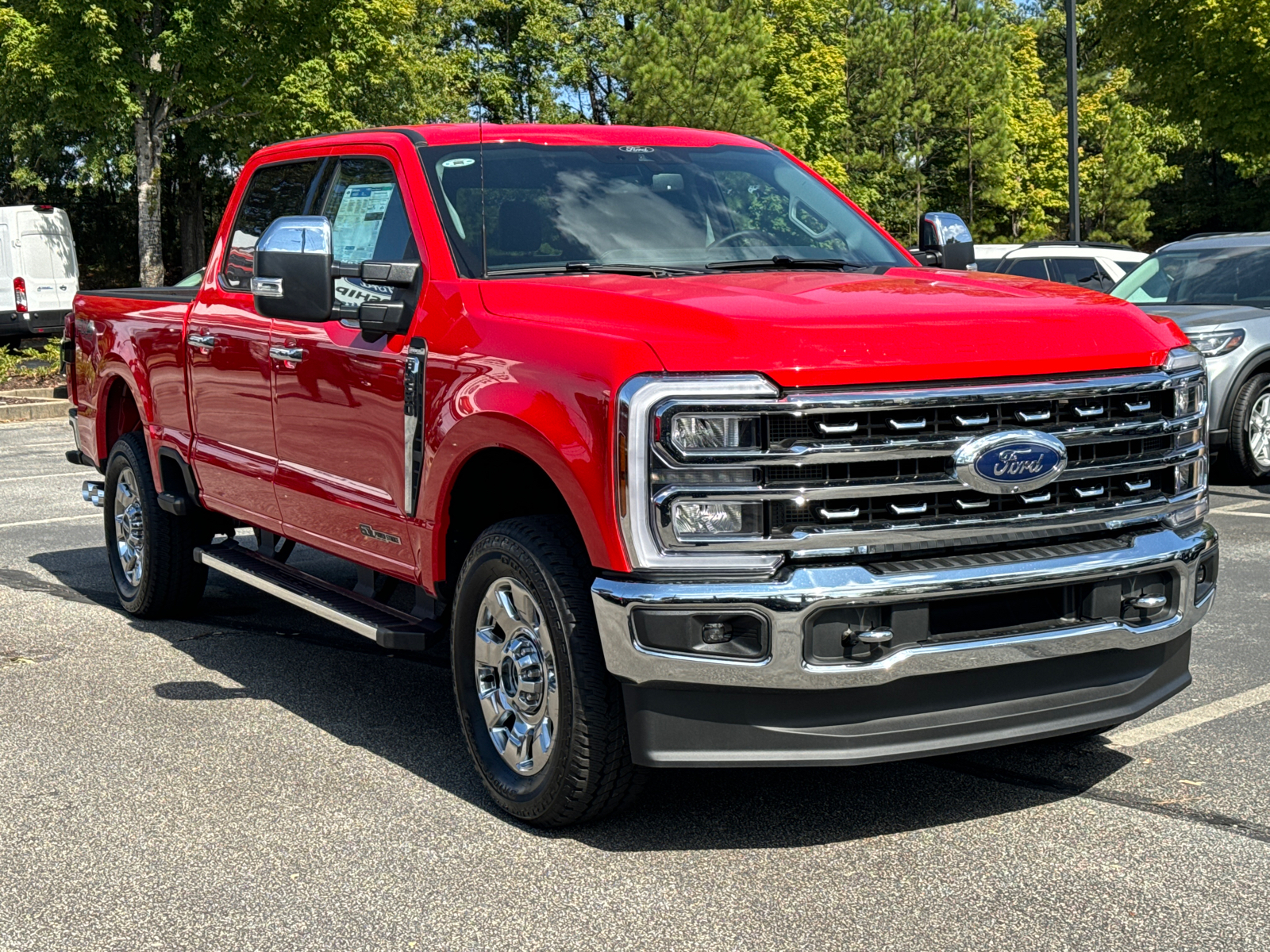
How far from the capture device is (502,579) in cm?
446

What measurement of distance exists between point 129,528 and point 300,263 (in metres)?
2.99

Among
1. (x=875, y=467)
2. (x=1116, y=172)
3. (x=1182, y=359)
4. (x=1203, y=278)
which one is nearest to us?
(x=875, y=467)

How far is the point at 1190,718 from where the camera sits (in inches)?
214

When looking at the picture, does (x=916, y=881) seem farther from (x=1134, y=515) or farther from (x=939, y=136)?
(x=939, y=136)

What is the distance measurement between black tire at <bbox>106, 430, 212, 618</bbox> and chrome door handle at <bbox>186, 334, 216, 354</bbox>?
900 mm

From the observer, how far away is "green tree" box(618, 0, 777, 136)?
35219 millimetres

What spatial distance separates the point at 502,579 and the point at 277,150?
2.90 metres

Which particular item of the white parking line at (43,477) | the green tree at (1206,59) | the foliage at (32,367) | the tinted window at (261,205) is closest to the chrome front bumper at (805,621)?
the tinted window at (261,205)

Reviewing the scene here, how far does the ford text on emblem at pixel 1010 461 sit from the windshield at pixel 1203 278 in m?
8.60

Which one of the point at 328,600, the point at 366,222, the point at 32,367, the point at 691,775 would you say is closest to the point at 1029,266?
the point at 32,367

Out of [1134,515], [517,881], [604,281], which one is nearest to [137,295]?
[604,281]

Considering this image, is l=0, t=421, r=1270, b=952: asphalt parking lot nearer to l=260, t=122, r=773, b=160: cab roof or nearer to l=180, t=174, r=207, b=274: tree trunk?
l=260, t=122, r=773, b=160: cab roof

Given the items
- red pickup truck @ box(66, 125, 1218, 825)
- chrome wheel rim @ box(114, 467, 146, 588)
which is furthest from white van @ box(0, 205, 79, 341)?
red pickup truck @ box(66, 125, 1218, 825)

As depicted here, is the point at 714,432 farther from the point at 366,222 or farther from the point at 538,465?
the point at 366,222
